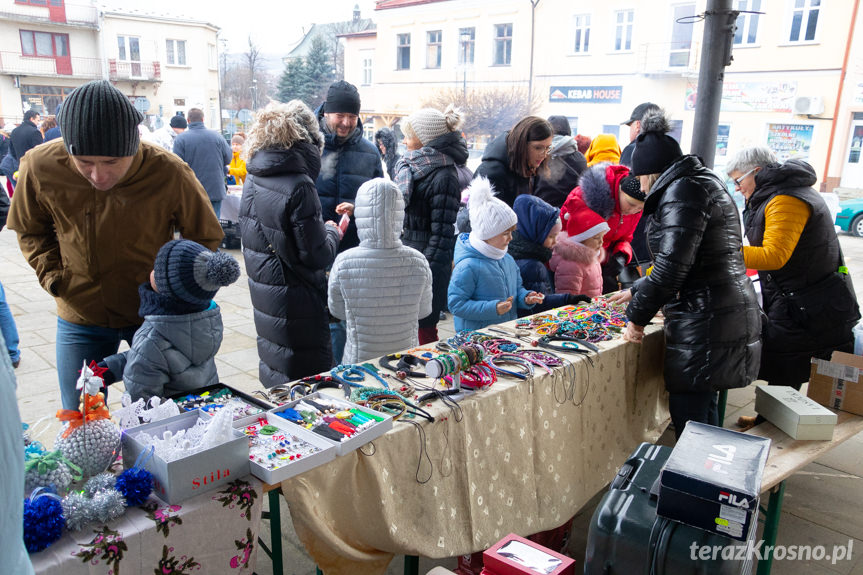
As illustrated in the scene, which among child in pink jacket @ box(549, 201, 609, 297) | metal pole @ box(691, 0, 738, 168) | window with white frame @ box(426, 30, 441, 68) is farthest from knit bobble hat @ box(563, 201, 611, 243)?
window with white frame @ box(426, 30, 441, 68)

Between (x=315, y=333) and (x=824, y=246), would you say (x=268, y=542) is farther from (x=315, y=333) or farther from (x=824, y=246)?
(x=824, y=246)

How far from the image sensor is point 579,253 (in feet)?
12.0

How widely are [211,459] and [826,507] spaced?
298cm

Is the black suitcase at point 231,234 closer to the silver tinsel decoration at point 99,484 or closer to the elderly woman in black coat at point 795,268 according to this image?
the elderly woman in black coat at point 795,268

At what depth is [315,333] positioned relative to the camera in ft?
Answer: 9.53

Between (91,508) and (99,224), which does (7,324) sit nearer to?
(99,224)

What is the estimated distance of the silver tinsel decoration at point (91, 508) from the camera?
1.26m

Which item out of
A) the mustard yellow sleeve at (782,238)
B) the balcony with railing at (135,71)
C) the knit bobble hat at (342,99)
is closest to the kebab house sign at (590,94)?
the balcony with railing at (135,71)

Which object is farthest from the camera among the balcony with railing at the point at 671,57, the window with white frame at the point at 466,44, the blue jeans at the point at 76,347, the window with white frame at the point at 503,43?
the window with white frame at the point at 466,44

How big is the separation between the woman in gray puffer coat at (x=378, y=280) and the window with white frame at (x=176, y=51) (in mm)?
17354

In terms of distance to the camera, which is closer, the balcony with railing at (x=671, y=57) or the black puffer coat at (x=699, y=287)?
the black puffer coat at (x=699, y=287)

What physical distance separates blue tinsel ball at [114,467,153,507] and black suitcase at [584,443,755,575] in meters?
1.17

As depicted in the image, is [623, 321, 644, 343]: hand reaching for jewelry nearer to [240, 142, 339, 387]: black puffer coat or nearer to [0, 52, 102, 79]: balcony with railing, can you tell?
Result: [240, 142, 339, 387]: black puffer coat

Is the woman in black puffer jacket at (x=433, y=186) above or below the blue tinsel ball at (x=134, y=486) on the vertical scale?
above
